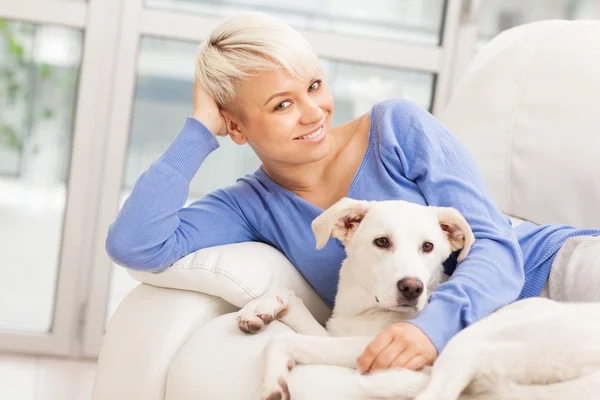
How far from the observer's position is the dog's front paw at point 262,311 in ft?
5.74

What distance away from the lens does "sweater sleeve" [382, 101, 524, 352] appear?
160 cm

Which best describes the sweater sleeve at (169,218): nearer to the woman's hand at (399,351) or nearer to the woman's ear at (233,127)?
the woman's ear at (233,127)

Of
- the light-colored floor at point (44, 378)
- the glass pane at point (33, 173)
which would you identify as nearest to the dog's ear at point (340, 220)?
the light-colored floor at point (44, 378)

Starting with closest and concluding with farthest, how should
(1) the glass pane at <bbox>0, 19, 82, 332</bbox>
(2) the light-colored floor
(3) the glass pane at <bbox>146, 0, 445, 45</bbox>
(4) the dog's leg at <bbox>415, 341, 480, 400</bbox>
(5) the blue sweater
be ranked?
(4) the dog's leg at <bbox>415, 341, 480, 400</bbox> → (5) the blue sweater → (2) the light-colored floor → (1) the glass pane at <bbox>0, 19, 82, 332</bbox> → (3) the glass pane at <bbox>146, 0, 445, 45</bbox>

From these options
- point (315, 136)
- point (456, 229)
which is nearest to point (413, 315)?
point (456, 229)

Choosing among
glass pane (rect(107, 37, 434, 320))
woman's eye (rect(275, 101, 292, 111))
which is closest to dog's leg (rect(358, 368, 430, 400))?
woman's eye (rect(275, 101, 292, 111))

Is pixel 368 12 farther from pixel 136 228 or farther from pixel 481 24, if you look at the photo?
pixel 136 228

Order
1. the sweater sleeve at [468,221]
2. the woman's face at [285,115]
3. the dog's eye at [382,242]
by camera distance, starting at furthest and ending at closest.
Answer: the woman's face at [285,115] < the dog's eye at [382,242] < the sweater sleeve at [468,221]

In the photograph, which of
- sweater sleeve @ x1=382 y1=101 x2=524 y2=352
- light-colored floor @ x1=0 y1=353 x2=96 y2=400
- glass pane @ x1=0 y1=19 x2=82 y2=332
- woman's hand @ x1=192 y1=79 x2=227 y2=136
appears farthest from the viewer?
glass pane @ x1=0 y1=19 x2=82 y2=332

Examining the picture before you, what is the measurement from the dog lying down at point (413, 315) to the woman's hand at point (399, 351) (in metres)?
0.04

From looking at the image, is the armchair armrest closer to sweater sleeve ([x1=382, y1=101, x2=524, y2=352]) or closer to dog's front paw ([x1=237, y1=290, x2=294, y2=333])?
dog's front paw ([x1=237, y1=290, x2=294, y2=333])

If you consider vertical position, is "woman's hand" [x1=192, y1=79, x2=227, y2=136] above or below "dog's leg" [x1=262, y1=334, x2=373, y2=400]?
above

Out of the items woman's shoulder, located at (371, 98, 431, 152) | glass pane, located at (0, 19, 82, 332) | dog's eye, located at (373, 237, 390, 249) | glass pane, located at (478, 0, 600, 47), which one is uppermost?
glass pane, located at (478, 0, 600, 47)

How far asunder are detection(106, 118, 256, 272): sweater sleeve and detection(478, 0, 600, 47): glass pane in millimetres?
2337
